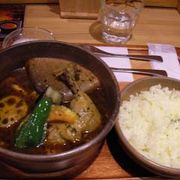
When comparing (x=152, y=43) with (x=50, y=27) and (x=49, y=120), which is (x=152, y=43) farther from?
(x=49, y=120)

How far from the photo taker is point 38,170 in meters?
0.97

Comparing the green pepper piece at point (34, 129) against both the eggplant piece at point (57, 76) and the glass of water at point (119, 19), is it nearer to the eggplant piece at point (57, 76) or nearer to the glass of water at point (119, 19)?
the eggplant piece at point (57, 76)

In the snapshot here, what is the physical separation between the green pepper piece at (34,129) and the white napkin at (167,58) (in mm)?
757

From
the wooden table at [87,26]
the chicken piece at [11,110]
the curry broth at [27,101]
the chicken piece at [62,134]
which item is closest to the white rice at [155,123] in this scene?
the curry broth at [27,101]

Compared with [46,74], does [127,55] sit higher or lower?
lower

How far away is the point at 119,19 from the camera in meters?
1.78

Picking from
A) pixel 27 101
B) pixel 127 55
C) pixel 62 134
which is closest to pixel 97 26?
pixel 127 55

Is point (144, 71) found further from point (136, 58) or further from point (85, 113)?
point (85, 113)

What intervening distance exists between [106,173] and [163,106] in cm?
40

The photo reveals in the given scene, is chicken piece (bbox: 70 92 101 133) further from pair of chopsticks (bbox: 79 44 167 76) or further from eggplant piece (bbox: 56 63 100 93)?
pair of chopsticks (bbox: 79 44 167 76)

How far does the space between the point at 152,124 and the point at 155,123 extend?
0.04 ft

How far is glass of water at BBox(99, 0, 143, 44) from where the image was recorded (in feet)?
5.71

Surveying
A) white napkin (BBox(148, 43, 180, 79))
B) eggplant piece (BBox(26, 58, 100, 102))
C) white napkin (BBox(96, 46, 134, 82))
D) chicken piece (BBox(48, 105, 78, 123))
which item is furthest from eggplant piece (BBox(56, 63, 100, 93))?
white napkin (BBox(148, 43, 180, 79))

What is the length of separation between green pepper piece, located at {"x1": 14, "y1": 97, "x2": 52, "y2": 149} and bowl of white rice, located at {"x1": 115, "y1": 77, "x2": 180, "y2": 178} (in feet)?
0.89
